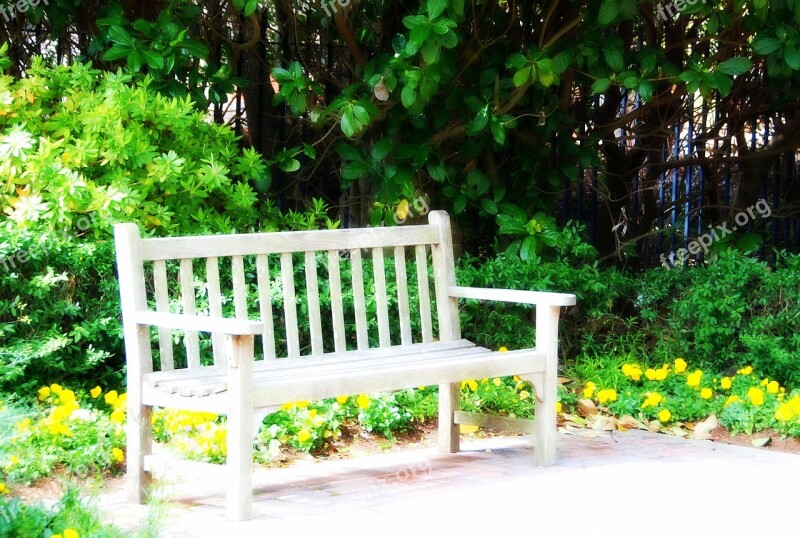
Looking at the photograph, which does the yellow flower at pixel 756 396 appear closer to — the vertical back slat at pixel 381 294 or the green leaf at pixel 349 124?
the vertical back slat at pixel 381 294

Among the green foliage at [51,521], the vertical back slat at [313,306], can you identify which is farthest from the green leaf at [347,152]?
the green foliage at [51,521]

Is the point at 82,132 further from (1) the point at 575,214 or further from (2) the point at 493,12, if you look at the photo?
(1) the point at 575,214

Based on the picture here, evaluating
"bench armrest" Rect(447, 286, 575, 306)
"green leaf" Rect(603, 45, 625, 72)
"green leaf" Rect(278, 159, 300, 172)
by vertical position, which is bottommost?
"bench armrest" Rect(447, 286, 575, 306)

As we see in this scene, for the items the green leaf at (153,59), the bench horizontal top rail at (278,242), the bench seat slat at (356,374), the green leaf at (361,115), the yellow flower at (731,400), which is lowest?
the yellow flower at (731,400)

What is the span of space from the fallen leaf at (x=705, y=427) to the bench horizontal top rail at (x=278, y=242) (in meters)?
1.57

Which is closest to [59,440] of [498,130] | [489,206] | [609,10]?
[498,130]

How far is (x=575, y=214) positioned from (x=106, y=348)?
4.11 metres

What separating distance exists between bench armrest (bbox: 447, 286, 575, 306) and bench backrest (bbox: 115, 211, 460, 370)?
0.40 feet

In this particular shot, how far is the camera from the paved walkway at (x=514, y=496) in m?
3.31

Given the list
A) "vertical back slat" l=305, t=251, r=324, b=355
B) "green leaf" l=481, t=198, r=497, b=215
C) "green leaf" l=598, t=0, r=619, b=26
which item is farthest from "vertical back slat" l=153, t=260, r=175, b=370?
"green leaf" l=481, t=198, r=497, b=215

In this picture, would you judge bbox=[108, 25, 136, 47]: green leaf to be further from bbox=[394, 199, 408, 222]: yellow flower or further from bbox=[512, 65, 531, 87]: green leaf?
bbox=[512, 65, 531, 87]: green leaf

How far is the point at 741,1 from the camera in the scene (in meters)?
4.86

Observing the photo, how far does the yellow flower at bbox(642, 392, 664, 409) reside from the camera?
5.00 metres

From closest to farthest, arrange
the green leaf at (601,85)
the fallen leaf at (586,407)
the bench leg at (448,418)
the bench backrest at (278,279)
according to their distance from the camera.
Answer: the bench backrest at (278,279) → the bench leg at (448,418) → the fallen leaf at (586,407) → the green leaf at (601,85)
